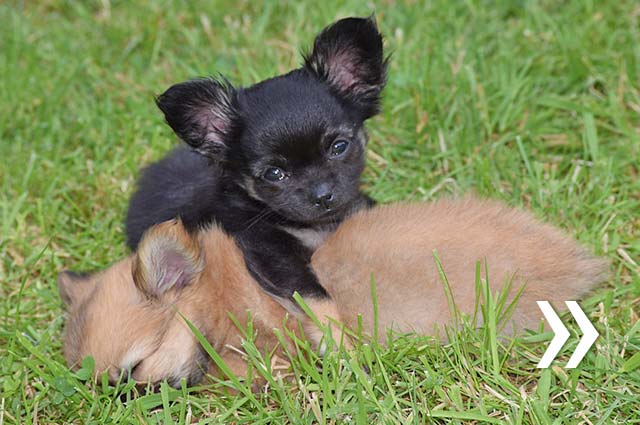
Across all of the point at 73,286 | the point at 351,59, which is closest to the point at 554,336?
the point at 351,59

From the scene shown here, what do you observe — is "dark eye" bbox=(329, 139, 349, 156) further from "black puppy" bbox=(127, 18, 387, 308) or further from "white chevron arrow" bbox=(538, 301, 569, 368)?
"white chevron arrow" bbox=(538, 301, 569, 368)

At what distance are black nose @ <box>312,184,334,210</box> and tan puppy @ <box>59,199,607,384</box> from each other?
132 mm

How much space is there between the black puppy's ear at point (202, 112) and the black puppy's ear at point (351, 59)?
452 millimetres

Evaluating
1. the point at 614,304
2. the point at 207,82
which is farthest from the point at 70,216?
the point at 614,304

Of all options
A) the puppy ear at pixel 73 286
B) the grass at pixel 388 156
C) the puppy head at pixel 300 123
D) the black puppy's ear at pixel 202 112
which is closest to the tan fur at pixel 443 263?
the grass at pixel 388 156

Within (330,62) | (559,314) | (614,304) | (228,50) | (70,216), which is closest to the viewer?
(559,314)

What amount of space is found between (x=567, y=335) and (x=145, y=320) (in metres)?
1.68

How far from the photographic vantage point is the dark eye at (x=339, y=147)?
12.9ft

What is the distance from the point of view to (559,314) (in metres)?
3.56

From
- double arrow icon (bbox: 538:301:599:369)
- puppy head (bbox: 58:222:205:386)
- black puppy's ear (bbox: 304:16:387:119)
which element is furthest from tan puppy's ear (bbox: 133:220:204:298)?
double arrow icon (bbox: 538:301:599:369)

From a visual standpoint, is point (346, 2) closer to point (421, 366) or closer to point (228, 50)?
point (228, 50)

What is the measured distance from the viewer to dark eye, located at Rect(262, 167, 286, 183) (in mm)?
3906

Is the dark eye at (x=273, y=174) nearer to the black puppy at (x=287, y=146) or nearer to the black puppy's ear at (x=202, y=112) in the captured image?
the black puppy at (x=287, y=146)

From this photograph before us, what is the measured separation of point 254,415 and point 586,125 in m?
2.58
